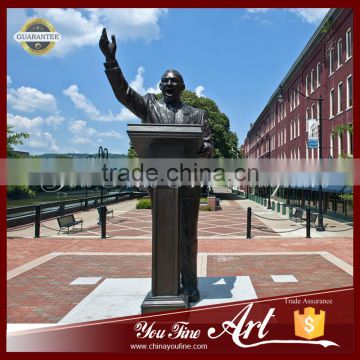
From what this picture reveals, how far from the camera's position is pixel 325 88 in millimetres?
24094

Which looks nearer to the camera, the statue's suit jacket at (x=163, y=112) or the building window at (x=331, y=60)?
the statue's suit jacket at (x=163, y=112)

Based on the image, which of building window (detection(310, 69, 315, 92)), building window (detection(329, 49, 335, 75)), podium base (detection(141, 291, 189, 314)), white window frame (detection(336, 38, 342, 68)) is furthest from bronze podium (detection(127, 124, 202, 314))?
building window (detection(310, 69, 315, 92))

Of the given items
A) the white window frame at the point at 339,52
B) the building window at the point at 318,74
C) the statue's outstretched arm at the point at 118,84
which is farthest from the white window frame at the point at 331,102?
the statue's outstretched arm at the point at 118,84

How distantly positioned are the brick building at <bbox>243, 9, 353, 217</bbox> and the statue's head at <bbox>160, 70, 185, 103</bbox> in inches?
311

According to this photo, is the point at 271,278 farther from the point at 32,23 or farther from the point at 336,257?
the point at 32,23

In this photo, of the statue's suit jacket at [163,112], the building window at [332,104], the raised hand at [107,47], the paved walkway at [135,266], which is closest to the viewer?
the raised hand at [107,47]

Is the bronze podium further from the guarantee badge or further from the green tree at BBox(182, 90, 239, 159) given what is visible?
the green tree at BBox(182, 90, 239, 159)

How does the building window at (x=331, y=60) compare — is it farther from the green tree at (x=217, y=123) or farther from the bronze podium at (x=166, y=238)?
the bronze podium at (x=166, y=238)

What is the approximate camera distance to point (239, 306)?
15.3ft

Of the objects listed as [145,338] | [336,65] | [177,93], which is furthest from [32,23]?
[336,65]

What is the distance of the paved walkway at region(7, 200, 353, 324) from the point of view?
17.6 ft

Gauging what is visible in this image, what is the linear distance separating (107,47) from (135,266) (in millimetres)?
5756

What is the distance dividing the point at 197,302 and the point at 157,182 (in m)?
2.04

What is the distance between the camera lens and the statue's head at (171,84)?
4.34 m
